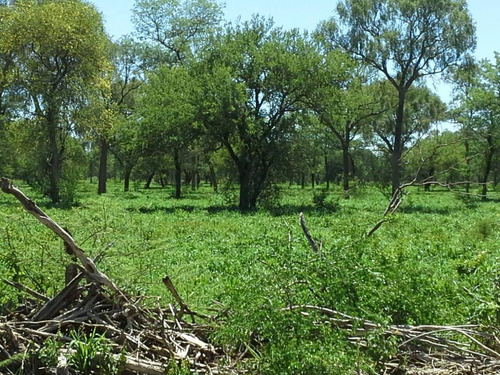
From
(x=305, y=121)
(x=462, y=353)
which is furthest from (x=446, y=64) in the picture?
(x=462, y=353)

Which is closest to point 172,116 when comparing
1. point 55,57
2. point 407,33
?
point 55,57

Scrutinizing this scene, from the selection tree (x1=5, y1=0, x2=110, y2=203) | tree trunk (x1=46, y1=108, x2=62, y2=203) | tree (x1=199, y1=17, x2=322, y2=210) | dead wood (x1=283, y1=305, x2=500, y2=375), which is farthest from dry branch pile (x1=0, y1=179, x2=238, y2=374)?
tree (x1=5, y1=0, x2=110, y2=203)

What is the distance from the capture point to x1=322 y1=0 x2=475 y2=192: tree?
114ft

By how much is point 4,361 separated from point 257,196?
83.2ft

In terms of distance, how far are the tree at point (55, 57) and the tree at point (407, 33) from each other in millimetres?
15135

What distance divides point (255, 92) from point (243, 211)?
6.16 meters

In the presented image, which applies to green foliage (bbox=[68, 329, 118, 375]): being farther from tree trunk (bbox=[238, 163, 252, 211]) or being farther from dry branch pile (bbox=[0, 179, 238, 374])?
tree trunk (bbox=[238, 163, 252, 211])

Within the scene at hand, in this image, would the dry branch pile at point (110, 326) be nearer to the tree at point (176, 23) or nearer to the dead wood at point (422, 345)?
the dead wood at point (422, 345)

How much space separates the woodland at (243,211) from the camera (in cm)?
442

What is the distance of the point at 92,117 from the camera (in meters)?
31.0

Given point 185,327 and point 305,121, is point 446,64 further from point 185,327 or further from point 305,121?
point 185,327

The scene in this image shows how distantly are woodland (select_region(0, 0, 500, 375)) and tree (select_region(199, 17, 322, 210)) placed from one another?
0.33 feet

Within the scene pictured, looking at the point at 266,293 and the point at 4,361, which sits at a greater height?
the point at 266,293

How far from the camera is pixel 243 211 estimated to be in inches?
1046
